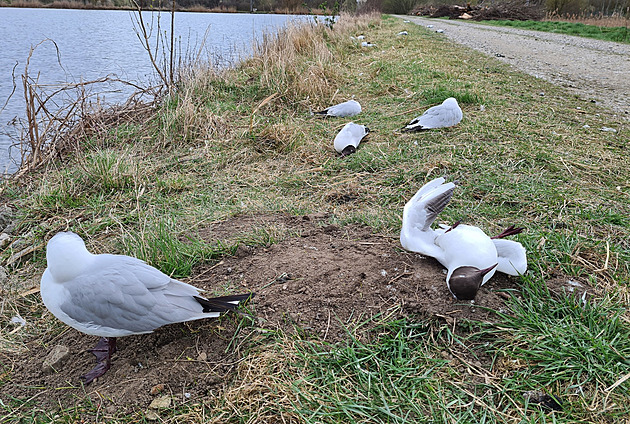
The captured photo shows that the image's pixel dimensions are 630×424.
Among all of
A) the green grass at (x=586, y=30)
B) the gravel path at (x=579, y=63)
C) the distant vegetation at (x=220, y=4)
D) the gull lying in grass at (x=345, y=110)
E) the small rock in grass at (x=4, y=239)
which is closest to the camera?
the small rock in grass at (x=4, y=239)

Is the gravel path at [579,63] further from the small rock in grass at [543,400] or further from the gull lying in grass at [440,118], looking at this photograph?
the small rock in grass at [543,400]

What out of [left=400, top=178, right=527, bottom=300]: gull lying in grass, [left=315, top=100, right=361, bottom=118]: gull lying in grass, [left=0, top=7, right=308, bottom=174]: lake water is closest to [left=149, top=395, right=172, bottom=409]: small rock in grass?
[left=400, top=178, right=527, bottom=300]: gull lying in grass

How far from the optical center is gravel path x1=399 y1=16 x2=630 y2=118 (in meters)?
6.11

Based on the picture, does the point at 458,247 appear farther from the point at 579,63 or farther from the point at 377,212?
the point at 579,63

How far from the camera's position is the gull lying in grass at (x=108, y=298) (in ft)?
5.87

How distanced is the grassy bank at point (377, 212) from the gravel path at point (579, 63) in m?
0.56

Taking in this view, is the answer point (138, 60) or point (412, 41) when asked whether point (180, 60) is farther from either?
point (412, 41)

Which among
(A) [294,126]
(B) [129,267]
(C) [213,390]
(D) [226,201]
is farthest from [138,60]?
(C) [213,390]

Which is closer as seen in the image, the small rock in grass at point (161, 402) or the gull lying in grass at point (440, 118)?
the small rock in grass at point (161, 402)

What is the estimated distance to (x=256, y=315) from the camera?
6.48ft

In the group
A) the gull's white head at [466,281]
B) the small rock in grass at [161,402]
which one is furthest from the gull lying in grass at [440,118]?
the small rock in grass at [161,402]

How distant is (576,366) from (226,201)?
8.78 feet

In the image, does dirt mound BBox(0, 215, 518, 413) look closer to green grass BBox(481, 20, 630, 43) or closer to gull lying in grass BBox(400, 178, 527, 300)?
gull lying in grass BBox(400, 178, 527, 300)

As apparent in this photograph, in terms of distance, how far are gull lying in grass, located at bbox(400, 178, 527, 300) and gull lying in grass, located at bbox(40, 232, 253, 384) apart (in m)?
1.03
